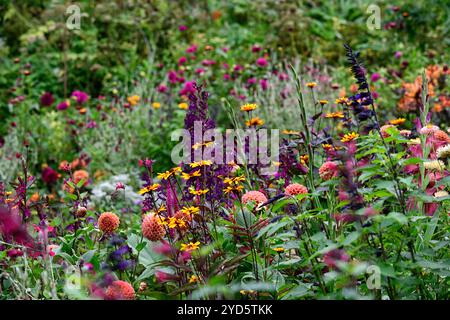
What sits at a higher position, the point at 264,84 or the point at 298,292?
the point at 264,84

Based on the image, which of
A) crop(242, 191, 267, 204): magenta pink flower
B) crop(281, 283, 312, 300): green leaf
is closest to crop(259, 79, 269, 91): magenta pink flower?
crop(242, 191, 267, 204): magenta pink flower

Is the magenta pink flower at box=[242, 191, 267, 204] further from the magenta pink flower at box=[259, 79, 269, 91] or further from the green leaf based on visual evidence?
the magenta pink flower at box=[259, 79, 269, 91]

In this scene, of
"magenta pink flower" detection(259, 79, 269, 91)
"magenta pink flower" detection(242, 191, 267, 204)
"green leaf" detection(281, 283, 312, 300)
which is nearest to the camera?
"green leaf" detection(281, 283, 312, 300)

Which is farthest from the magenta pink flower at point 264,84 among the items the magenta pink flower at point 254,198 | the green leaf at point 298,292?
the green leaf at point 298,292

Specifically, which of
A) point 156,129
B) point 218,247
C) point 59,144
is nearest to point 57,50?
point 59,144

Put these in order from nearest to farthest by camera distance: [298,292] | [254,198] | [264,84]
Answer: [298,292] → [254,198] → [264,84]

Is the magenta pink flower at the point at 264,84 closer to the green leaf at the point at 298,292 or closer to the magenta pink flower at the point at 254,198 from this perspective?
the magenta pink flower at the point at 254,198

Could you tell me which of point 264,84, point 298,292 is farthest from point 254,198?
point 264,84

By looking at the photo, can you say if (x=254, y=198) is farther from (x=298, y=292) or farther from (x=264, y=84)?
(x=264, y=84)

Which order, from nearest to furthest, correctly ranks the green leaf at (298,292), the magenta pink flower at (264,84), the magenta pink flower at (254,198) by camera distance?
the green leaf at (298,292), the magenta pink flower at (254,198), the magenta pink flower at (264,84)

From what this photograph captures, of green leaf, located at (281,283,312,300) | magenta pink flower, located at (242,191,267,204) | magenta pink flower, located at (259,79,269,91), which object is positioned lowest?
green leaf, located at (281,283,312,300)

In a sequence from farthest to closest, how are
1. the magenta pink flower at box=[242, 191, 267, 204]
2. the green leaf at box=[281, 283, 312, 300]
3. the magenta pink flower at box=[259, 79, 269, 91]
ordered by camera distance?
the magenta pink flower at box=[259, 79, 269, 91]
the magenta pink flower at box=[242, 191, 267, 204]
the green leaf at box=[281, 283, 312, 300]

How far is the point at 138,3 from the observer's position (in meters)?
7.20
